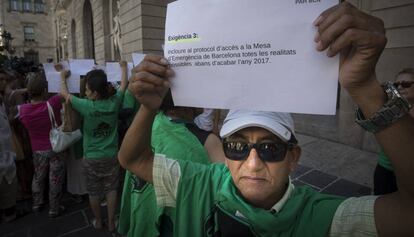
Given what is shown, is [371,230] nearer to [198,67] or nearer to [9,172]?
[198,67]

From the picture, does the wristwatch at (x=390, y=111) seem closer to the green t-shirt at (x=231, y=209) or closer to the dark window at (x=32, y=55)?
the green t-shirt at (x=231, y=209)

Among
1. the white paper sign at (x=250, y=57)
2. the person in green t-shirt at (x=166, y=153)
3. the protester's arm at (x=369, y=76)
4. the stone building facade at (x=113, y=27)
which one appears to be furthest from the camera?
the stone building facade at (x=113, y=27)

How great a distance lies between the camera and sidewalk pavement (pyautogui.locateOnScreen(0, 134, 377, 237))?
13.0 ft

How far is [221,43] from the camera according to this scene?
1.13 meters

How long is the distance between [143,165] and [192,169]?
0.24 meters

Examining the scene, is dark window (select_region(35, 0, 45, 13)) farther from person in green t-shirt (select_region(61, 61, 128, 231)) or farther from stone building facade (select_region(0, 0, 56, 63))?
person in green t-shirt (select_region(61, 61, 128, 231))

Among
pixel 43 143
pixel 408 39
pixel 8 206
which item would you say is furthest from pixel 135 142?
pixel 408 39

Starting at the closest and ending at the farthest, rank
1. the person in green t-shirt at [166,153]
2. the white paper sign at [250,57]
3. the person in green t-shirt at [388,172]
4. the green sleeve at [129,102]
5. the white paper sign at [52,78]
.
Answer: the white paper sign at [250,57] < the person in green t-shirt at [166,153] < the person in green t-shirt at [388,172] < the white paper sign at [52,78] < the green sleeve at [129,102]

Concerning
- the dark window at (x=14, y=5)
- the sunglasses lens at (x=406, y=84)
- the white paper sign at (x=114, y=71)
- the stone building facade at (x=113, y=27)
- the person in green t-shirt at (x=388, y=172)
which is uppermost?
the dark window at (x=14, y=5)

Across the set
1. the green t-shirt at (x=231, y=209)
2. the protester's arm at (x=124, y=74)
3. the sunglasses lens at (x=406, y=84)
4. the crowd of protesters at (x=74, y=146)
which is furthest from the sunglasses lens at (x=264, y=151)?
the protester's arm at (x=124, y=74)

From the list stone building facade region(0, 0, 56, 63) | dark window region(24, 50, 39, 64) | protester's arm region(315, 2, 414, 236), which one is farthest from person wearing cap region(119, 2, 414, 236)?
dark window region(24, 50, 39, 64)

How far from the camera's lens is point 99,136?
3.71m

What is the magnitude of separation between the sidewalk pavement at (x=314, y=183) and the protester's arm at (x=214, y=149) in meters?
2.54

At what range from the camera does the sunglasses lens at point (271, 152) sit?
1.24m
